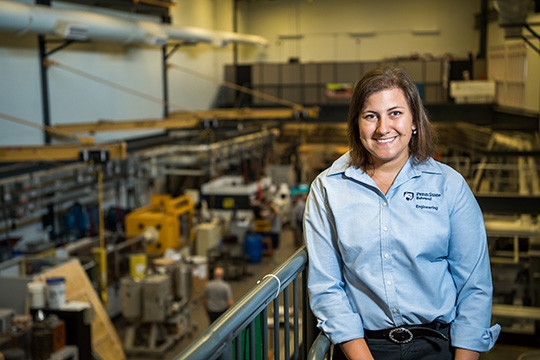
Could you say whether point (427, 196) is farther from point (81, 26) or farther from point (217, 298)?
point (81, 26)

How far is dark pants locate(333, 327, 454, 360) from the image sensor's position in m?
2.00

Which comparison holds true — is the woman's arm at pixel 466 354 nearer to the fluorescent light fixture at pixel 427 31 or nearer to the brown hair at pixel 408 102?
the brown hair at pixel 408 102

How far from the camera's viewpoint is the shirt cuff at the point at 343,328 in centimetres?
194

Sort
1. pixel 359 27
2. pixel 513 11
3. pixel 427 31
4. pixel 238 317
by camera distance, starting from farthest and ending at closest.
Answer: pixel 359 27 < pixel 427 31 < pixel 513 11 < pixel 238 317

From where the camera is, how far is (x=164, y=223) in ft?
38.7

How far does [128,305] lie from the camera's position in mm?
9062

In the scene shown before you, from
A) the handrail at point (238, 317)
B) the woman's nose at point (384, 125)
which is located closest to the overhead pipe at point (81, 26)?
the handrail at point (238, 317)

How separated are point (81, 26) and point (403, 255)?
11708 millimetres

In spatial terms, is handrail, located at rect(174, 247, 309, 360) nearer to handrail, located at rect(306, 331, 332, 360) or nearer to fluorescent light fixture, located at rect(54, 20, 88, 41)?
handrail, located at rect(306, 331, 332, 360)

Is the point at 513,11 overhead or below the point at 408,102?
overhead

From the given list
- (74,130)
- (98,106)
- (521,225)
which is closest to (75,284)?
(74,130)

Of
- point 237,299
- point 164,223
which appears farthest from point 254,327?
point 237,299

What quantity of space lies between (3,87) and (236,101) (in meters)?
13.0

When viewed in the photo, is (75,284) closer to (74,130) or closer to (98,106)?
(74,130)
